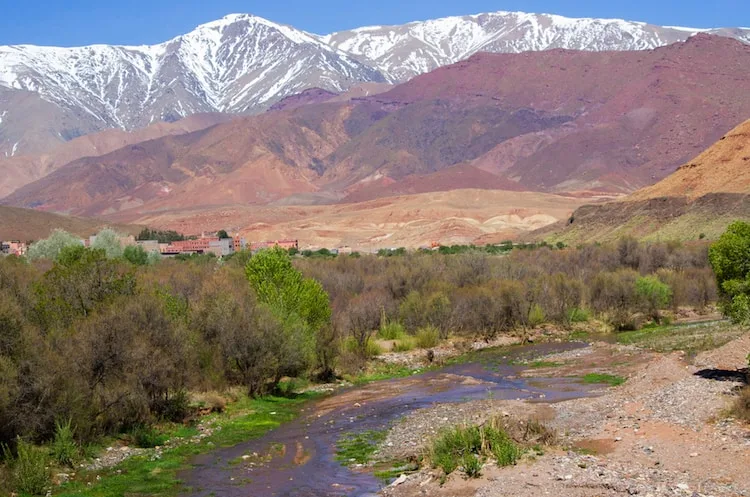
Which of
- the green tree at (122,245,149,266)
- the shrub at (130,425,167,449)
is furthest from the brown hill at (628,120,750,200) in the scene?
the shrub at (130,425,167,449)

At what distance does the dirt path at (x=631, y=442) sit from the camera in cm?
2102

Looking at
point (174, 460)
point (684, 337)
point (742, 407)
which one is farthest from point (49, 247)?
point (742, 407)

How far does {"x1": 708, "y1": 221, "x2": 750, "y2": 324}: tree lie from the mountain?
237ft

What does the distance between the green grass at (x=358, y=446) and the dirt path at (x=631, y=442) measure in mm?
555

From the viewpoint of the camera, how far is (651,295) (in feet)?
212

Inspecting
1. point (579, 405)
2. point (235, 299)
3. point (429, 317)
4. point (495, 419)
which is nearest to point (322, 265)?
point (429, 317)

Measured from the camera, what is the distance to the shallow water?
80.9 ft

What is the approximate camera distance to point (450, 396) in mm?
38281

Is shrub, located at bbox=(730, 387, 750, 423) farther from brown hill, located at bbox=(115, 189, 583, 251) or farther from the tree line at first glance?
brown hill, located at bbox=(115, 189, 583, 251)

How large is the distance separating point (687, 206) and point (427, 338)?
71068 millimetres

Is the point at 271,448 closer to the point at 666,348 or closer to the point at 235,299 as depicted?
the point at 235,299

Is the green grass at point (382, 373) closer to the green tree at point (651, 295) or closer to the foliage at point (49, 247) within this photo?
the green tree at point (651, 295)

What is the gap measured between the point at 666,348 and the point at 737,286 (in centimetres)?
1597

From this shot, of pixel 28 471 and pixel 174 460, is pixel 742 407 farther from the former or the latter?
pixel 28 471
